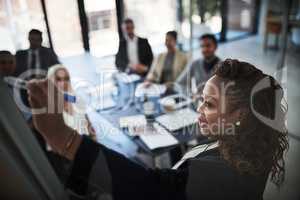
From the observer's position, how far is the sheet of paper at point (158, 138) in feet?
5.56

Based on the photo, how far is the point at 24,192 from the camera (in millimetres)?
674

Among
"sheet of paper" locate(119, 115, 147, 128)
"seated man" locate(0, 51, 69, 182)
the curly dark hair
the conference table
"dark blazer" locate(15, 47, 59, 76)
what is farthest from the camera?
"sheet of paper" locate(119, 115, 147, 128)

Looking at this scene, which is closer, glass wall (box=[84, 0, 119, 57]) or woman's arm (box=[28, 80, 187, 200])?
woman's arm (box=[28, 80, 187, 200])

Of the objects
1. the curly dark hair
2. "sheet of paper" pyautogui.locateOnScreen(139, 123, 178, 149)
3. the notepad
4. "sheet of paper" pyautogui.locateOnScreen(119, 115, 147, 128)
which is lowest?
"sheet of paper" pyautogui.locateOnScreen(139, 123, 178, 149)

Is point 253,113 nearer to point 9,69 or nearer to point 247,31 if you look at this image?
point 9,69

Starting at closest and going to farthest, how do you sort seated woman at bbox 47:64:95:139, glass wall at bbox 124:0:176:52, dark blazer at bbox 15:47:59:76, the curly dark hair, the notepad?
the curly dark hair → dark blazer at bbox 15:47:59:76 → seated woman at bbox 47:64:95:139 → glass wall at bbox 124:0:176:52 → the notepad

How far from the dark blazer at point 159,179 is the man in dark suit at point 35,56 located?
0.93 ft

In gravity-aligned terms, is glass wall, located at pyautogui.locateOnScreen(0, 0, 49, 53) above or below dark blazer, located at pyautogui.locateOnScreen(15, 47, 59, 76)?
above

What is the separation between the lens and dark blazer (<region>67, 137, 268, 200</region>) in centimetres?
66

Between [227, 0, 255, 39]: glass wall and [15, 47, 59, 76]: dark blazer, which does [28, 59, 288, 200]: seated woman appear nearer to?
[15, 47, 59, 76]: dark blazer

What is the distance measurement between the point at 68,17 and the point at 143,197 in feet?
1.78

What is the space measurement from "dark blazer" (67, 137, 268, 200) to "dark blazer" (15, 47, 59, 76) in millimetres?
281

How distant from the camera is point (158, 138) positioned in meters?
1.81

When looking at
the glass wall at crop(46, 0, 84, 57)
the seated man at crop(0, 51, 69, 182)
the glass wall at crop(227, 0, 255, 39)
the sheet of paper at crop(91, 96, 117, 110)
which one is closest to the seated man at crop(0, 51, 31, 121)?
the seated man at crop(0, 51, 69, 182)
